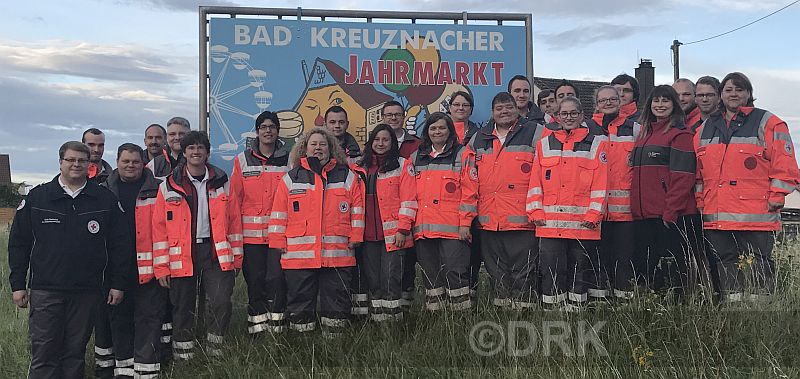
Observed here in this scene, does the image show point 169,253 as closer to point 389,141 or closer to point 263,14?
point 389,141

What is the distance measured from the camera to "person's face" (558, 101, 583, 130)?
621cm

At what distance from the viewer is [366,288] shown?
7.11 meters

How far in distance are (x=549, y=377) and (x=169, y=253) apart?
3.27 metres

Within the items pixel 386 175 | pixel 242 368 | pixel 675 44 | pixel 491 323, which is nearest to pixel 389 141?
pixel 386 175

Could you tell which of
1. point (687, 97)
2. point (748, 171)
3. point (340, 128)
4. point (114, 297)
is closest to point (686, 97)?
point (687, 97)

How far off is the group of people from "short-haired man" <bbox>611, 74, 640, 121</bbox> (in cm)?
4

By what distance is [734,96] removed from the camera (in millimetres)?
6273

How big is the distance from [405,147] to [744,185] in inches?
122

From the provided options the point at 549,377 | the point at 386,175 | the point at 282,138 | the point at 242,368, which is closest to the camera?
the point at 549,377

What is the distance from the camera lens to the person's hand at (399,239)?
6.57m

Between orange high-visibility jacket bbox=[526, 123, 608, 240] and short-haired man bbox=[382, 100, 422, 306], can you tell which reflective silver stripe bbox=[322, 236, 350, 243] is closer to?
short-haired man bbox=[382, 100, 422, 306]

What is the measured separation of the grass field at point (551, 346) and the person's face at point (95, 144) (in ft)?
7.55

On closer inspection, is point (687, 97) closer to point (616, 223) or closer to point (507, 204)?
point (616, 223)

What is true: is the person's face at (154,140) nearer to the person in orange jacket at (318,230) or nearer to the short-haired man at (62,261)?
the short-haired man at (62,261)
